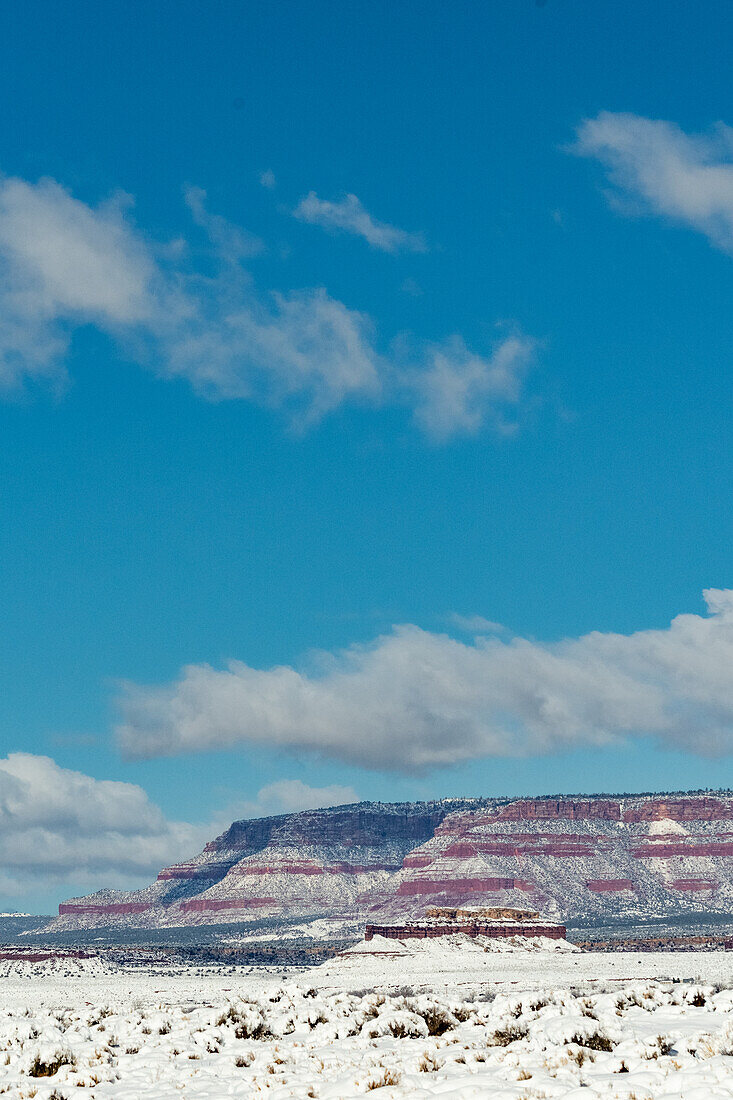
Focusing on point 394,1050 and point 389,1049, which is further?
point 389,1049

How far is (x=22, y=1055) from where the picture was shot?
24641 millimetres

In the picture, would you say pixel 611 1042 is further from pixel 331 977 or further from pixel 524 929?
pixel 524 929

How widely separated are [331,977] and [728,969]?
26237mm

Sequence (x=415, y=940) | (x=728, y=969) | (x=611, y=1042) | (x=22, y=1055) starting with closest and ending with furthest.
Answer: (x=611, y=1042) → (x=22, y=1055) → (x=728, y=969) → (x=415, y=940)

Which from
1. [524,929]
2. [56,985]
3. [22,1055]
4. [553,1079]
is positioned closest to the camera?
[553,1079]

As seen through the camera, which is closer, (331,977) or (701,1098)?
(701,1098)

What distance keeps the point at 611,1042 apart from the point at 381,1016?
659cm

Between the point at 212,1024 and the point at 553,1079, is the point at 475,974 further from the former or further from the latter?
the point at 553,1079

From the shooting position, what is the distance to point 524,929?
116 meters

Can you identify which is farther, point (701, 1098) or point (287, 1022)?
point (287, 1022)

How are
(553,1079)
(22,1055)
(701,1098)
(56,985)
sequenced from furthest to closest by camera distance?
(56,985) < (22,1055) < (553,1079) < (701,1098)

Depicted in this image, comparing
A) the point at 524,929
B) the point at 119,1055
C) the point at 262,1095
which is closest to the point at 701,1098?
the point at 262,1095

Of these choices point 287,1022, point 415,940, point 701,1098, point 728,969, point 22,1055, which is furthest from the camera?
point 415,940

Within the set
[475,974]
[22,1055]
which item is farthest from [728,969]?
[22,1055]
